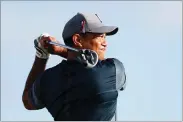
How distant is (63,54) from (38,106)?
0.77m

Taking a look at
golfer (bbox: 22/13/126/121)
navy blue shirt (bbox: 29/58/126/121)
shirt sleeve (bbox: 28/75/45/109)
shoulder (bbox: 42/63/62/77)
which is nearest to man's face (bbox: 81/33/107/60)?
golfer (bbox: 22/13/126/121)

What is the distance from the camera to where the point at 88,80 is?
621cm

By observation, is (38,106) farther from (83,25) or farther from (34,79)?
(83,25)

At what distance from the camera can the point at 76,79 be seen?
20.5 ft

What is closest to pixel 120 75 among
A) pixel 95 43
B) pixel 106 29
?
pixel 95 43

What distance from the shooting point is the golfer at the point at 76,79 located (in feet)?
20.2

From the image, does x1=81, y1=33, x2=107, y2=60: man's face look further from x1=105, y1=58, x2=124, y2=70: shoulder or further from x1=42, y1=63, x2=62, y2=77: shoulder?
x1=42, y1=63, x2=62, y2=77: shoulder

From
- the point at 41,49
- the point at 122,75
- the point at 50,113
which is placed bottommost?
the point at 50,113

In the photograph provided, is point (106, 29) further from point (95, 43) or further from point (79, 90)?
point (79, 90)

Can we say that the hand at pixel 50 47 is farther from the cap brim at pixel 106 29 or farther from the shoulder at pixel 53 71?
the cap brim at pixel 106 29

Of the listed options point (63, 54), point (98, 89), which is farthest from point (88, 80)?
point (63, 54)

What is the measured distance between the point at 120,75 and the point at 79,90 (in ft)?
2.07

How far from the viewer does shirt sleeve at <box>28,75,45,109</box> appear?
6.42 meters

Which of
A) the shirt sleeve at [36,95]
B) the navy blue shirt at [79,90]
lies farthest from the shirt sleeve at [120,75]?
the shirt sleeve at [36,95]
